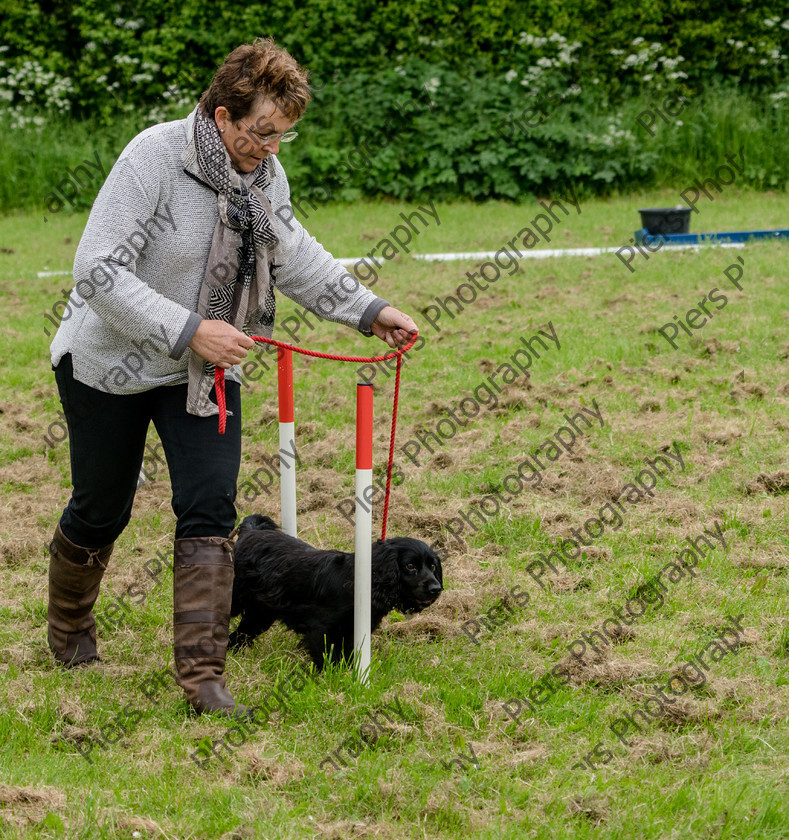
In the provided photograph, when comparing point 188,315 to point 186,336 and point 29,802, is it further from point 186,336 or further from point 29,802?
point 29,802

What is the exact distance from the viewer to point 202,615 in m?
3.16

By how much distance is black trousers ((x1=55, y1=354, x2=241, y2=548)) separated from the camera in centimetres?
310

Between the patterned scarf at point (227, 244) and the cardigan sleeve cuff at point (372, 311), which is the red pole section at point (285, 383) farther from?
the patterned scarf at point (227, 244)

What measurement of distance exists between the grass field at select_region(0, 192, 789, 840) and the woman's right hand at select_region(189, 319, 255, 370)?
1.14m

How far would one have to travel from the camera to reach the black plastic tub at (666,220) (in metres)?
10.3

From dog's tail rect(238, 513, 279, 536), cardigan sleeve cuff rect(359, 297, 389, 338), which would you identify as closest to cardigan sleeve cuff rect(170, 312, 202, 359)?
cardigan sleeve cuff rect(359, 297, 389, 338)

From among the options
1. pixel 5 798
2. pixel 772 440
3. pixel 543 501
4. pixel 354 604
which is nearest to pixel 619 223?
pixel 772 440

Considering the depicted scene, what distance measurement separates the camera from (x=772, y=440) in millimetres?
5500

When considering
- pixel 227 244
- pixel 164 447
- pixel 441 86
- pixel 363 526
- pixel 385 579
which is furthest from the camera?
pixel 441 86

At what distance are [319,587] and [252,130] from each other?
1.59 m

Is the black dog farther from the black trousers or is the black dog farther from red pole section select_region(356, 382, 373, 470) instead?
the black trousers

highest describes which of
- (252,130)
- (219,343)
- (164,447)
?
(252,130)

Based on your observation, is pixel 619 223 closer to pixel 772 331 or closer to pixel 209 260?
pixel 772 331

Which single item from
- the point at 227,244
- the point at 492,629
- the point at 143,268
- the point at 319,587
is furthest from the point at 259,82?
the point at 492,629
